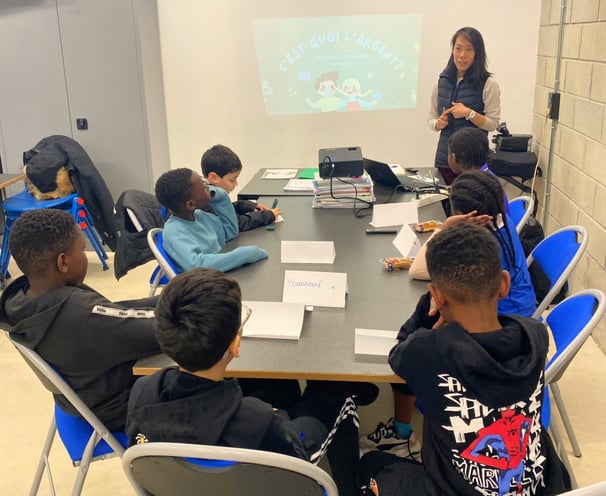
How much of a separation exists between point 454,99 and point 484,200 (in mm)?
1848

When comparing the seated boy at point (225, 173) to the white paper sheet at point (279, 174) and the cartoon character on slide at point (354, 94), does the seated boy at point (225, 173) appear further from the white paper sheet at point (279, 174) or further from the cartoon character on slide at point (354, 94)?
the cartoon character on slide at point (354, 94)

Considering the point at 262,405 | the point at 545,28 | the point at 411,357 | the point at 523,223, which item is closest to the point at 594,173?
the point at 523,223

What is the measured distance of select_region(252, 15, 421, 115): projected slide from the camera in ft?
14.4

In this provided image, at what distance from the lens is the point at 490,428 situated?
119 cm

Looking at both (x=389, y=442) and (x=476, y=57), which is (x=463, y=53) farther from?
(x=389, y=442)

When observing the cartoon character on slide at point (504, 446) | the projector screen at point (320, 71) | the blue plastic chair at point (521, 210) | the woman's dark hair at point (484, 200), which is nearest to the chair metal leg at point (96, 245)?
the projector screen at point (320, 71)

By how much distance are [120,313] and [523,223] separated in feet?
5.99

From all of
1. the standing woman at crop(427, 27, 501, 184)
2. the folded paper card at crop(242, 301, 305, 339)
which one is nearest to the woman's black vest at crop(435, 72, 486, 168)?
the standing woman at crop(427, 27, 501, 184)

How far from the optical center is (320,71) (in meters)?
4.51

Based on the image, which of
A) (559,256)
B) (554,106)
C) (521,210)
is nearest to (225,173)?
(521,210)

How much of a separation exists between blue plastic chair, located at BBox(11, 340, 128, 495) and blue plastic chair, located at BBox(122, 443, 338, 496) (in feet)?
1.55

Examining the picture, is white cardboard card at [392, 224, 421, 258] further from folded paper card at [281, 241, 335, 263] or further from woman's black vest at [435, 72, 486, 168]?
woman's black vest at [435, 72, 486, 168]

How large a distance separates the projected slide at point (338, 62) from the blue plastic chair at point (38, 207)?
1.62m

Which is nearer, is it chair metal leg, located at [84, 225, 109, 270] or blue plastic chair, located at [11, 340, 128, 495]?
blue plastic chair, located at [11, 340, 128, 495]
